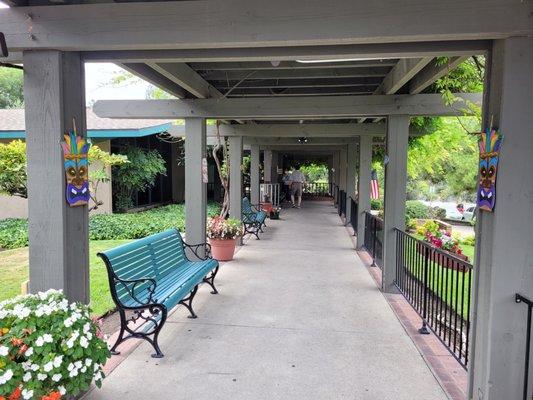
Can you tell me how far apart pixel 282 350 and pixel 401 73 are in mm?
3176

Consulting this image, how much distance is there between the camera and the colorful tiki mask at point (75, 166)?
2.98 meters

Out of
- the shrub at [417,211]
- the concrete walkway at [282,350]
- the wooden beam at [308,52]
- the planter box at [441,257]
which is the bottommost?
the shrub at [417,211]

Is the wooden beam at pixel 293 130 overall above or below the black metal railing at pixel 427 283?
above

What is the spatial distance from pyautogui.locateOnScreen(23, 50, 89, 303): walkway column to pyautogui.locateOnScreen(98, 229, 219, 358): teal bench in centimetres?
48

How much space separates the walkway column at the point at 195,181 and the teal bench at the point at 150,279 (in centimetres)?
127

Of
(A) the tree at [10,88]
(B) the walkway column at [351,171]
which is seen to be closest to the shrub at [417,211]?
(B) the walkway column at [351,171]

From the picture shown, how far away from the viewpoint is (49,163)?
2.96 metres

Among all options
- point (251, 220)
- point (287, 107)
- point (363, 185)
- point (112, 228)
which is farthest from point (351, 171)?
point (287, 107)

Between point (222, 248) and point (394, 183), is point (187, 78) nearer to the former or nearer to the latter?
point (394, 183)

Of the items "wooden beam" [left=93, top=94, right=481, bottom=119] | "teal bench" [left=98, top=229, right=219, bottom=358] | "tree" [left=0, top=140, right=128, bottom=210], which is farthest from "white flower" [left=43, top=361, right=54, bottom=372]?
"tree" [left=0, top=140, right=128, bottom=210]

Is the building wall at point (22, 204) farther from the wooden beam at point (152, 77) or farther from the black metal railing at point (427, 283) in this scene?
the black metal railing at point (427, 283)

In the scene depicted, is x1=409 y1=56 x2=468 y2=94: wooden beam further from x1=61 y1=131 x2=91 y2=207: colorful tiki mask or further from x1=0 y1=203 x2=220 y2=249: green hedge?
x1=0 y1=203 x2=220 y2=249: green hedge

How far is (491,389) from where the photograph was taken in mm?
2635

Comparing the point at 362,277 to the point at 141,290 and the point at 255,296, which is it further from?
the point at 141,290
